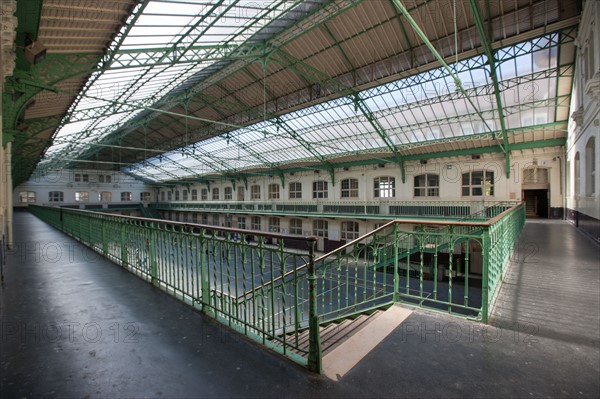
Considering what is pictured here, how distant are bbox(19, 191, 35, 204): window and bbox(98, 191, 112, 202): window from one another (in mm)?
6933

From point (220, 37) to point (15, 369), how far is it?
11.9 meters

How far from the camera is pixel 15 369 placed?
86.4 inches

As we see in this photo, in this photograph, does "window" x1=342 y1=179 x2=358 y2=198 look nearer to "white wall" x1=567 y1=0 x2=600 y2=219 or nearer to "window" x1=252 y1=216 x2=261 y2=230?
"window" x1=252 y1=216 x2=261 y2=230

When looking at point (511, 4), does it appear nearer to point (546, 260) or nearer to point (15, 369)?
point (546, 260)

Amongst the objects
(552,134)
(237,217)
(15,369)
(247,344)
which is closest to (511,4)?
(552,134)

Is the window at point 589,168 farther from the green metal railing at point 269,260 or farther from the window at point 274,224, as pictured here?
the window at point 274,224

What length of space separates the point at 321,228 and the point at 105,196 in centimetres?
3420

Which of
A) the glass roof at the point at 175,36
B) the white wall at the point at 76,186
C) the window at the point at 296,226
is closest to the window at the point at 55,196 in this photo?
the white wall at the point at 76,186

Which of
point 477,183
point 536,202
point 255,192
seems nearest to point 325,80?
point 477,183

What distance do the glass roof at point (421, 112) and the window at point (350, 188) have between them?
8.72 ft

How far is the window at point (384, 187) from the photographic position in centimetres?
2070

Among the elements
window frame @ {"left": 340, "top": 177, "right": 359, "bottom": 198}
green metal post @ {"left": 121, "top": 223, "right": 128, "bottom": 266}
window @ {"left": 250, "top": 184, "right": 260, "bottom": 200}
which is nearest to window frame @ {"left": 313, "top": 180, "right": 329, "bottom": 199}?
window frame @ {"left": 340, "top": 177, "right": 359, "bottom": 198}

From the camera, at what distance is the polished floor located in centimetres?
207

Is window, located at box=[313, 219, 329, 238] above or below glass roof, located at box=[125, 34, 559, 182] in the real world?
below
